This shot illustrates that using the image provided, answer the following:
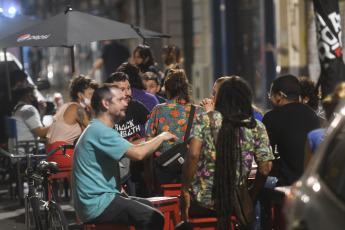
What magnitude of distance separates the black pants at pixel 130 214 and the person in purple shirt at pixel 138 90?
3.31 metres

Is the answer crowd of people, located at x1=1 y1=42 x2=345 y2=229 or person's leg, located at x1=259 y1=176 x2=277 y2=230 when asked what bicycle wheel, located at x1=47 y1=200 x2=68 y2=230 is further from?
person's leg, located at x1=259 y1=176 x2=277 y2=230

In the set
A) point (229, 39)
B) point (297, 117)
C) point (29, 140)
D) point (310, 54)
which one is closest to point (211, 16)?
point (229, 39)

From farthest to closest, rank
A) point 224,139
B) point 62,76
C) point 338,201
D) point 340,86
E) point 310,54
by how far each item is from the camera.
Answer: point 62,76 < point 310,54 < point 224,139 < point 340,86 < point 338,201

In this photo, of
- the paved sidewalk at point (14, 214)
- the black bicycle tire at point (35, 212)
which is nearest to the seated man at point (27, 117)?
the paved sidewalk at point (14, 214)

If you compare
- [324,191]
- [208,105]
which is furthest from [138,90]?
[324,191]

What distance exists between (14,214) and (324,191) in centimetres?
840

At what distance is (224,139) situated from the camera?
245 inches

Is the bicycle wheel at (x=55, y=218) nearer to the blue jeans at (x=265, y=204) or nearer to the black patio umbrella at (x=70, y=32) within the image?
the blue jeans at (x=265, y=204)

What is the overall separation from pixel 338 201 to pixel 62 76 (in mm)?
38408

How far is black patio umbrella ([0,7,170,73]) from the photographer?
10680 mm

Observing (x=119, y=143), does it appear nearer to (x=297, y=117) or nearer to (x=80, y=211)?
(x=80, y=211)

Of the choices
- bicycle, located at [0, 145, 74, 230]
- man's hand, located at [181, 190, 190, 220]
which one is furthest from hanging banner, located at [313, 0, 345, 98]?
man's hand, located at [181, 190, 190, 220]

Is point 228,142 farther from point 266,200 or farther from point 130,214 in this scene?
point 266,200

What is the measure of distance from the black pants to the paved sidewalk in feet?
11.8
